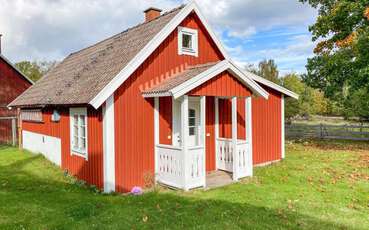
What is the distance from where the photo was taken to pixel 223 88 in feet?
31.9

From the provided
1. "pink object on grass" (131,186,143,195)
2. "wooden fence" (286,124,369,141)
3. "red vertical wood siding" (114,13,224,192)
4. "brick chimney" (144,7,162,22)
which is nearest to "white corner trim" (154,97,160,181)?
"red vertical wood siding" (114,13,224,192)

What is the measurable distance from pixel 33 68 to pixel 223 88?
2193 inches

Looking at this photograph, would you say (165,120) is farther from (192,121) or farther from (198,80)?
(198,80)

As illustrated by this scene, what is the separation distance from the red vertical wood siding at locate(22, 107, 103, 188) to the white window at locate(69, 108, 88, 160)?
0.25 m

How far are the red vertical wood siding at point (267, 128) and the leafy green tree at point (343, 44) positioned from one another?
4.46 m

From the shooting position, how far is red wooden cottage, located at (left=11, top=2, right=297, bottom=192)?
8.99 metres

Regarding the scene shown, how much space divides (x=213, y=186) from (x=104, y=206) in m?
3.48

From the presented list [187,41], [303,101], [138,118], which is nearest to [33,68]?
[303,101]

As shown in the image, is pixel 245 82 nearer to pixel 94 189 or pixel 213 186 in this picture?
pixel 213 186

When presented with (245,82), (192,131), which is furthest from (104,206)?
(245,82)

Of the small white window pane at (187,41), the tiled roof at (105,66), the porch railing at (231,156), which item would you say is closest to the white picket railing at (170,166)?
the porch railing at (231,156)

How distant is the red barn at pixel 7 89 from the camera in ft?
71.1

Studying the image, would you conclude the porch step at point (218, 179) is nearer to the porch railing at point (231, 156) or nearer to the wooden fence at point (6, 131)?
the porch railing at point (231, 156)

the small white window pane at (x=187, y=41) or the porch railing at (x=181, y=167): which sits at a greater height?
the small white window pane at (x=187, y=41)
